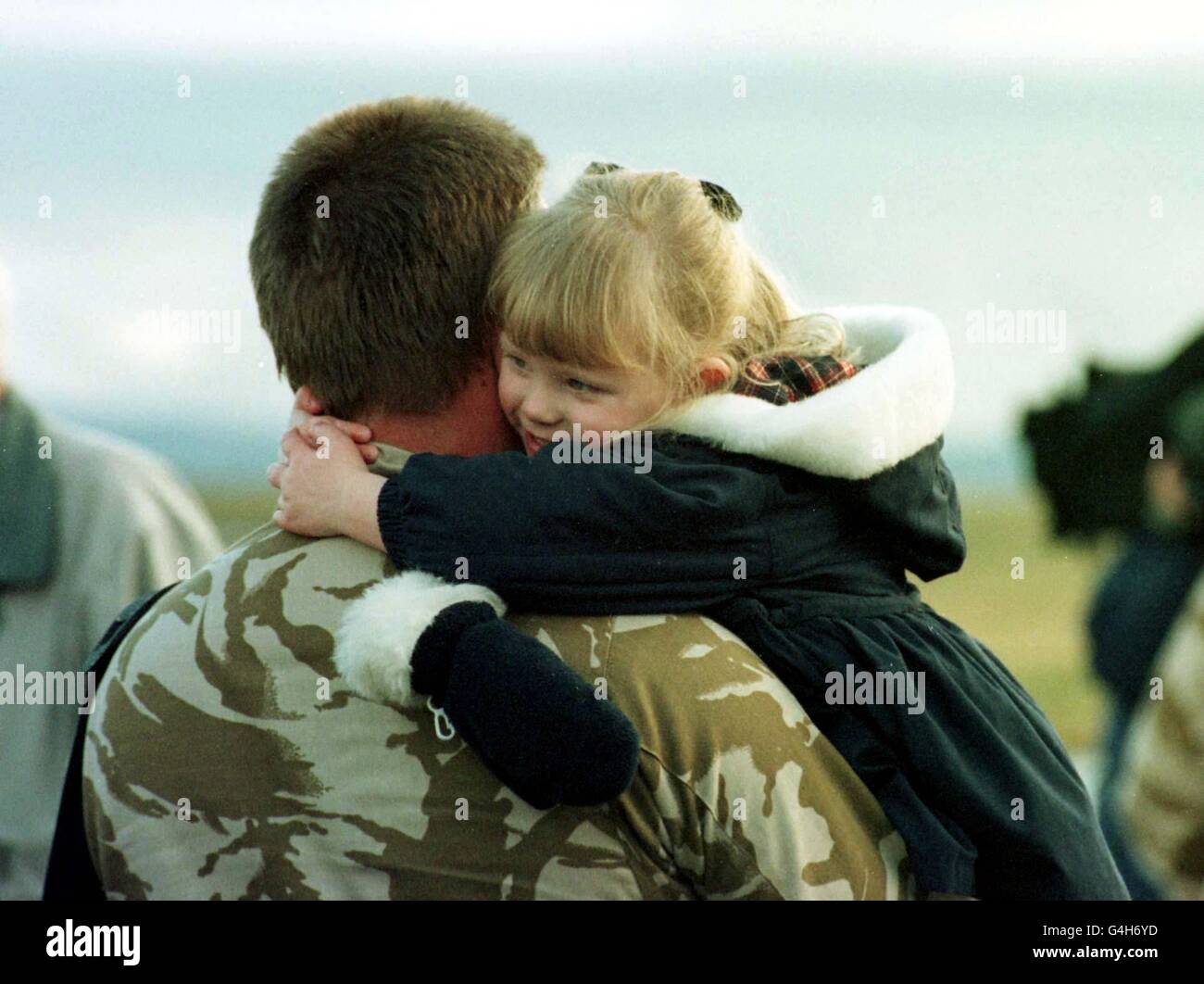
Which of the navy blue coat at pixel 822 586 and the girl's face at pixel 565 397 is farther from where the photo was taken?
the girl's face at pixel 565 397

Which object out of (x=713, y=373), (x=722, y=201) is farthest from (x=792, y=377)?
(x=722, y=201)

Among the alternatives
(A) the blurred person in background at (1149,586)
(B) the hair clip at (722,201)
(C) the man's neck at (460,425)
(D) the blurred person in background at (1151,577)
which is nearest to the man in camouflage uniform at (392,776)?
(C) the man's neck at (460,425)

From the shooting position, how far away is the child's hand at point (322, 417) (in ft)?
7.61

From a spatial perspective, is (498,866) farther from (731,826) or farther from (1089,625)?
(1089,625)

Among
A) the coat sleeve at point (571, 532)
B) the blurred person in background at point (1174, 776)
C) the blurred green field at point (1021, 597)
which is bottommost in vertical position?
the blurred green field at point (1021, 597)

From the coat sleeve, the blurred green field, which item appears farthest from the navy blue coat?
the blurred green field

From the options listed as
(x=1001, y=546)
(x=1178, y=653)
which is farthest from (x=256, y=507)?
(x=1178, y=653)

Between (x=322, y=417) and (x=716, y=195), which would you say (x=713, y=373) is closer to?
(x=716, y=195)

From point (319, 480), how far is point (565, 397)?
406mm

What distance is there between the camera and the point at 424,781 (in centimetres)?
209

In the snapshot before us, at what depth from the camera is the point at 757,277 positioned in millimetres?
2637

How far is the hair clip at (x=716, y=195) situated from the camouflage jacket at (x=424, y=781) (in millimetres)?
774

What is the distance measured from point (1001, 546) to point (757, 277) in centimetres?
2107

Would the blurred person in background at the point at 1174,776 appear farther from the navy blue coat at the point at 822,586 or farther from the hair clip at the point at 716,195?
the hair clip at the point at 716,195
